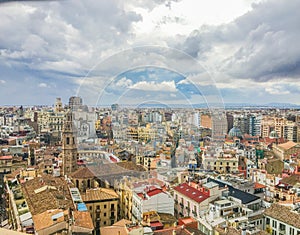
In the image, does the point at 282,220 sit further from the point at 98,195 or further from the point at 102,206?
the point at 98,195

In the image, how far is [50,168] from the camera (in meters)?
4.36

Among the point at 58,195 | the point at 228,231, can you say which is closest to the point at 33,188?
the point at 58,195

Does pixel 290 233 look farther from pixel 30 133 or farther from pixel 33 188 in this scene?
pixel 30 133

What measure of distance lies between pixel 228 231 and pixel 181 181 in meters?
1.22

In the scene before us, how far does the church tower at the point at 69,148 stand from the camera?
4145 mm

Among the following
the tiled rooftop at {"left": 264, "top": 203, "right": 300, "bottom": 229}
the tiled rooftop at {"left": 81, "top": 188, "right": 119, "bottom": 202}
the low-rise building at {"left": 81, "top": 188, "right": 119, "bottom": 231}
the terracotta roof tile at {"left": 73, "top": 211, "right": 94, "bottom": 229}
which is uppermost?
the terracotta roof tile at {"left": 73, "top": 211, "right": 94, "bottom": 229}

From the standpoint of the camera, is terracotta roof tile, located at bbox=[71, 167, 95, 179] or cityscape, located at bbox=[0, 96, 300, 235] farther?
terracotta roof tile, located at bbox=[71, 167, 95, 179]

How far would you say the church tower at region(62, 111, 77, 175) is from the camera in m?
4.14

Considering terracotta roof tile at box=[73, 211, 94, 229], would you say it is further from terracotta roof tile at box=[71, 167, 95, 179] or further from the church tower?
the church tower

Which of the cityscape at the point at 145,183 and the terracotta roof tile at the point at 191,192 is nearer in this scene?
the cityscape at the point at 145,183

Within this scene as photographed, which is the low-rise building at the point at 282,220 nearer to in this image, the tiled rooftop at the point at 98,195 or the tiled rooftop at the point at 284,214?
the tiled rooftop at the point at 284,214

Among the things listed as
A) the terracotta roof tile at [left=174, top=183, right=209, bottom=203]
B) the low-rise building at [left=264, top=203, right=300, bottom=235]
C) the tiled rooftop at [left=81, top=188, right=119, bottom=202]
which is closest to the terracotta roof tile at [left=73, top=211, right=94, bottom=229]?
the tiled rooftop at [left=81, top=188, right=119, bottom=202]

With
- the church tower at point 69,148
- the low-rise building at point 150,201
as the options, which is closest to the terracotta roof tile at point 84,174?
the church tower at point 69,148

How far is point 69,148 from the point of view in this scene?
4.22 m
